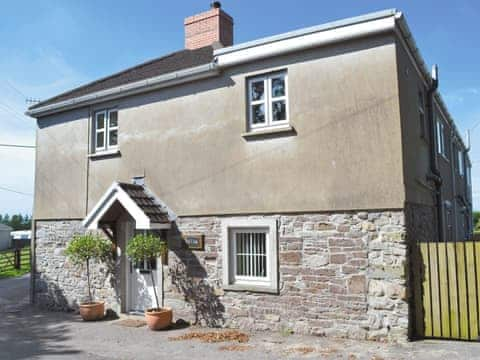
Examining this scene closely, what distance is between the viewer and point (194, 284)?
10.3 meters

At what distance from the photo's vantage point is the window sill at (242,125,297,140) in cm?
928

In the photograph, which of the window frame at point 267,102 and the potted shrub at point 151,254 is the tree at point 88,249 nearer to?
the potted shrub at point 151,254

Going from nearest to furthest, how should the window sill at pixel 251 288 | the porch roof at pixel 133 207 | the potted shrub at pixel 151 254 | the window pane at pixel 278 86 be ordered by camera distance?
the window sill at pixel 251 288, the window pane at pixel 278 86, the potted shrub at pixel 151 254, the porch roof at pixel 133 207

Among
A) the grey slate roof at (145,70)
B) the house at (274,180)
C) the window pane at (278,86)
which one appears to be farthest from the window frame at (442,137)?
the grey slate roof at (145,70)

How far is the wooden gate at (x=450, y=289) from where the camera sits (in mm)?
8023

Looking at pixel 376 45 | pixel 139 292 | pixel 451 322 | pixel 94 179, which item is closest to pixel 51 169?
pixel 94 179

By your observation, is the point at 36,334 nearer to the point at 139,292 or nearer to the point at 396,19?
the point at 139,292

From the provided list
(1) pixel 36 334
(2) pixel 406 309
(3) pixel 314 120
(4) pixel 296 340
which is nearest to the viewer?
(2) pixel 406 309

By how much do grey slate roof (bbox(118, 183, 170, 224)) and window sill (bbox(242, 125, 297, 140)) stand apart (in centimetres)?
282

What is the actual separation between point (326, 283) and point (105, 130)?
7.58 metres

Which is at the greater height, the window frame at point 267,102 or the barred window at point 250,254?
the window frame at point 267,102

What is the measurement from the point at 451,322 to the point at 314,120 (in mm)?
4687

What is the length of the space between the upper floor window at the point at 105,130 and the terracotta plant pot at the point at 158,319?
4817mm

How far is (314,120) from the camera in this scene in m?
9.11
